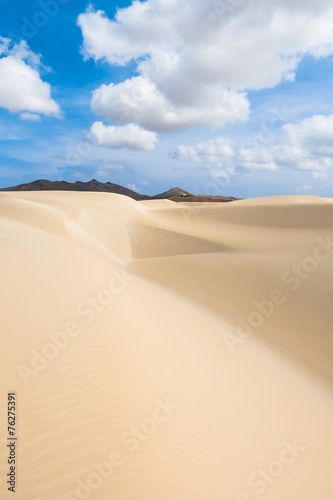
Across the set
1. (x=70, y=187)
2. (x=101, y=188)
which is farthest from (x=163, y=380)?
(x=101, y=188)

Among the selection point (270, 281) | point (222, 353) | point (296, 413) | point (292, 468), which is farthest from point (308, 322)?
point (292, 468)

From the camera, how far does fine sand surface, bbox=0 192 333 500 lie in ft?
7.65

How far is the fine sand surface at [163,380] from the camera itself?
233 centimetres

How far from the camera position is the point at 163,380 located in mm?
3795
